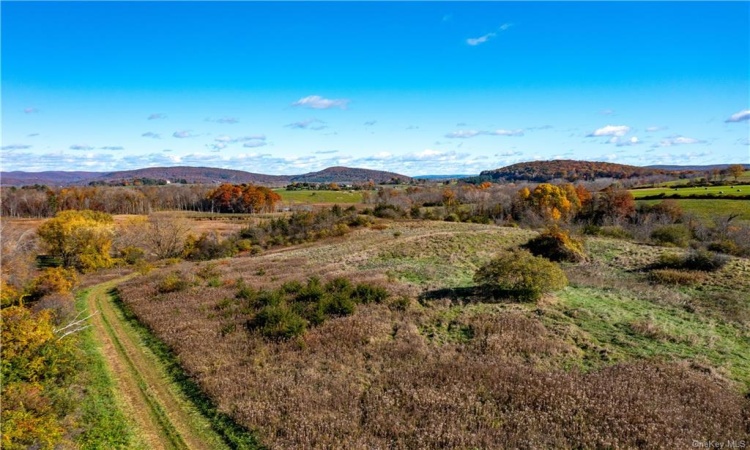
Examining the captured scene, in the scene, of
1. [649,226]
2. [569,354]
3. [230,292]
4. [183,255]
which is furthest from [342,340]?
[649,226]

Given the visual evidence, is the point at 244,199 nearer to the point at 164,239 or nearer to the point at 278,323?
the point at 164,239

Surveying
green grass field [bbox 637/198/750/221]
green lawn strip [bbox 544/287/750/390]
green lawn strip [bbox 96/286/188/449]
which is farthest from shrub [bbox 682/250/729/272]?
green grass field [bbox 637/198/750/221]

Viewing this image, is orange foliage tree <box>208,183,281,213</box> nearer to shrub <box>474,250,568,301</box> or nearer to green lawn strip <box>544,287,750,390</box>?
shrub <box>474,250,568,301</box>

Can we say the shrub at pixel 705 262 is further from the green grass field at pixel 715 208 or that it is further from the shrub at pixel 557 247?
the green grass field at pixel 715 208

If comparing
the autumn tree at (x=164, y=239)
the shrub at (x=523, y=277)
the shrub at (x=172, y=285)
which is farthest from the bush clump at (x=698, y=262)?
the autumn tree at (x=164, y=239)

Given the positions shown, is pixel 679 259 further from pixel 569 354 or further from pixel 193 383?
pixel 193 383

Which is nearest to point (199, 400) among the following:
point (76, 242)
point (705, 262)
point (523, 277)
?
point (523, 277)

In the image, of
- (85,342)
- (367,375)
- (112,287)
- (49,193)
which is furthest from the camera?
(49,193)

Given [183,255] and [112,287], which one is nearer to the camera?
[112,287]
